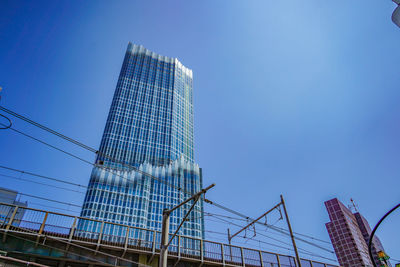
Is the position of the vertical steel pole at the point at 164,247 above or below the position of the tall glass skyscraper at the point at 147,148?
below

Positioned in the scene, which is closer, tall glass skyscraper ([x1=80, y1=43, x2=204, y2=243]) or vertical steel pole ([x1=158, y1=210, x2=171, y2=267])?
vertical steel pole ([x1=158, y1=210, x2=171, y2=267])

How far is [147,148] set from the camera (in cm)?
10750

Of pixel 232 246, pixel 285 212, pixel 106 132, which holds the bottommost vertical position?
pixel 232 246

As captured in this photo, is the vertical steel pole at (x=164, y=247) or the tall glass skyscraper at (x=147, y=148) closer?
the vertical steel pole at (x=164, y=247)

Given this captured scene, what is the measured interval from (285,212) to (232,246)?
525 cm

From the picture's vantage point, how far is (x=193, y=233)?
92.0 m

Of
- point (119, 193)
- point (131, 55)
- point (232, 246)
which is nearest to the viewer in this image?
point (232, 246)

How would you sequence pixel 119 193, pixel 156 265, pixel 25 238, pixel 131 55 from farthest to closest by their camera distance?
pixel 131 55 < pixel 119 193 < pixel 156 265 < pixel 25 238

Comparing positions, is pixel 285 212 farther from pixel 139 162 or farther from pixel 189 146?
pixel 189 146

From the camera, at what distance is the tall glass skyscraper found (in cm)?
8712

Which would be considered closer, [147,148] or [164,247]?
[164,247]

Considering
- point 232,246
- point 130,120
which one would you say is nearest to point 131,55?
point 130,120

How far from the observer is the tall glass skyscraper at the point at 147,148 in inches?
3430

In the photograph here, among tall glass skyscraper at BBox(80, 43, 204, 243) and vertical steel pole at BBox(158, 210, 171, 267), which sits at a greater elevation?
tall glass skyscraper at BBox(80, 43, 204, 243)
